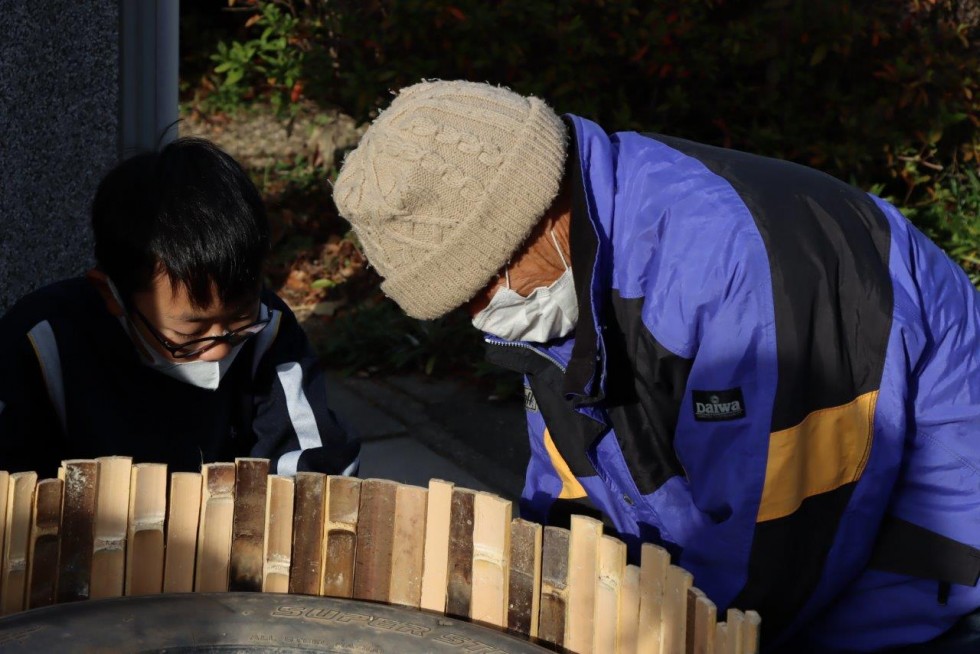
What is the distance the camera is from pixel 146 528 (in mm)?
1898

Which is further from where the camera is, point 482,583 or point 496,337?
point 496,337

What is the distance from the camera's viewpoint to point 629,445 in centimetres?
203

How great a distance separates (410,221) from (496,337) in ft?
1.04

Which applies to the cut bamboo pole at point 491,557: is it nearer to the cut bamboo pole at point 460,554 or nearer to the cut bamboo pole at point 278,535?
the cut bamboo pole at point 460,554

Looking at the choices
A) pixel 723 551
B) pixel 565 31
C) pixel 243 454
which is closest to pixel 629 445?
pixel 723 551

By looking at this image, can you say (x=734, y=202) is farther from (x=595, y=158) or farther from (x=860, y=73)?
(x=860, y=73)

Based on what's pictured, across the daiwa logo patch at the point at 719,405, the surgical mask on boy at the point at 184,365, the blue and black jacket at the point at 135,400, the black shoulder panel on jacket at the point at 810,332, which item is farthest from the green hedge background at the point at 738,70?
the daiwa logo patch at the point at 719,405

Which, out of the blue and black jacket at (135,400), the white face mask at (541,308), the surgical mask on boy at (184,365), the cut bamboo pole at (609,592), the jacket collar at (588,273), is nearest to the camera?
the cut bamboo pole at (609,592)

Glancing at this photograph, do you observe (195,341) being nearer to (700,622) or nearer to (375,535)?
(375,535)

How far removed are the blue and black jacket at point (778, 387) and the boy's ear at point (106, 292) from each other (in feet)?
2.87

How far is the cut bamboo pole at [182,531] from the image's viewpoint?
1.90 meters

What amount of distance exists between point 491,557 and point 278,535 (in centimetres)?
35

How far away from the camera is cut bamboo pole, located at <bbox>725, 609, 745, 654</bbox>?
5.00 feet

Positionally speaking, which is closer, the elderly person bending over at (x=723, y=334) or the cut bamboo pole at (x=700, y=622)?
the cut bamboo pole at (x=700, y=622)
